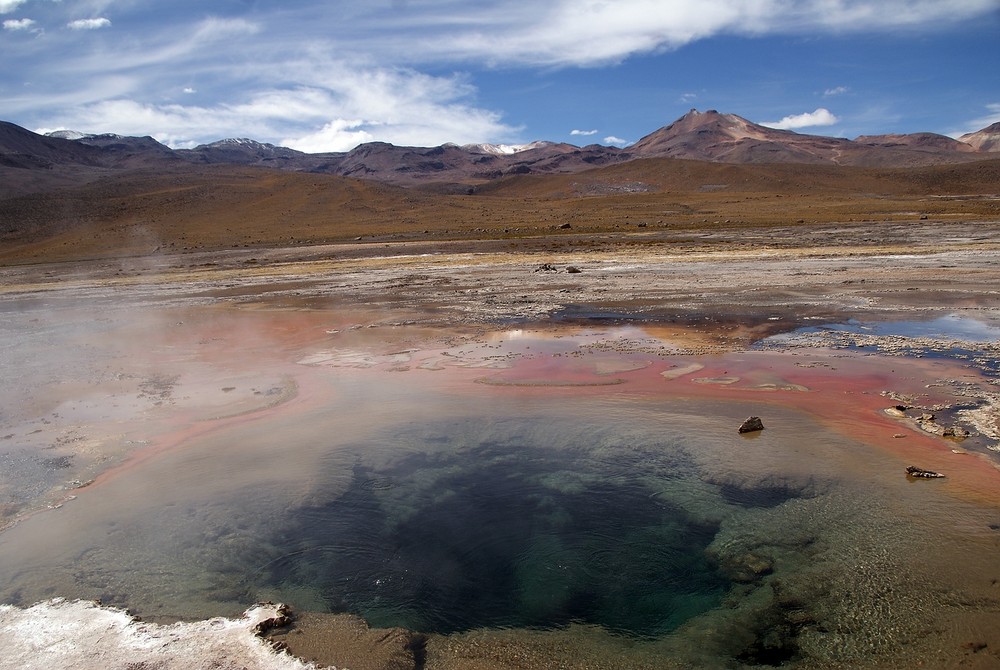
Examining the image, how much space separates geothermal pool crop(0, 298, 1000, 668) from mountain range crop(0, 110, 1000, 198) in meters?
104

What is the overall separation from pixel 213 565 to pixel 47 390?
Result: 23.1 ft

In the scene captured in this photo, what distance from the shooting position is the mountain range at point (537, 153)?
4756 inches

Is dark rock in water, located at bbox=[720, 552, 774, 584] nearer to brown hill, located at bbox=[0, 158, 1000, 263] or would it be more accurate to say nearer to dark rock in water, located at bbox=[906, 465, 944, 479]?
dark rock in water, located at bbox=[906, 465, 944, 479]

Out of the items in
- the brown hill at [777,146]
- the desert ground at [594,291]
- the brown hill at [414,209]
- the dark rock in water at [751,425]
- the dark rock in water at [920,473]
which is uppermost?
the brown hill at [777,146]

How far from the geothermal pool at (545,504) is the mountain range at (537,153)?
104 meters

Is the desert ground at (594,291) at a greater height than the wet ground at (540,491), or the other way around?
the desert ground at (594,291)

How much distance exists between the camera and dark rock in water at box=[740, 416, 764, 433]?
7025 millimetres

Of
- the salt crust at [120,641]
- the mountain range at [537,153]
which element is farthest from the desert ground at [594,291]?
the mountain range at [537,153]

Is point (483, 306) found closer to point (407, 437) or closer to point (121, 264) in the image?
point (407, 437)

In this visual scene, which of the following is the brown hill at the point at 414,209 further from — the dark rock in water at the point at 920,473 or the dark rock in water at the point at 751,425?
the dark rock in water at the point at 920,473

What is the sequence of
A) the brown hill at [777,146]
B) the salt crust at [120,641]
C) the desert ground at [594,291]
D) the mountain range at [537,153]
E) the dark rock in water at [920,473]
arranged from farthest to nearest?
1. the brown hill at [777,146]
2. the mountain range at [537,153]
3. the dark rock in water at [920,473]
4. the desert ground at [594,291]
5. the salt crust at [120,641]

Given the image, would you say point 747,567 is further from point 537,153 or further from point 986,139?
point 986,139

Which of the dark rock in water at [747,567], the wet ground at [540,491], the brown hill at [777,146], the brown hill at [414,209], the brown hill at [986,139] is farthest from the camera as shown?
the brown hill at [986,139]

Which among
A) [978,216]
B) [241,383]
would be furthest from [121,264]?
[978,216]
